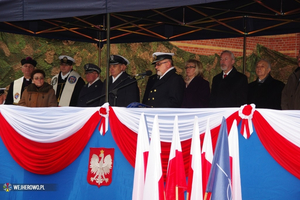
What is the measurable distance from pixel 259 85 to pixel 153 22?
231cm

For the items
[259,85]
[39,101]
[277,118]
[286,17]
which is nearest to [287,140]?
[277,118]

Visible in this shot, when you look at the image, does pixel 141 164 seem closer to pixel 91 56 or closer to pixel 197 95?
pixel 197 95

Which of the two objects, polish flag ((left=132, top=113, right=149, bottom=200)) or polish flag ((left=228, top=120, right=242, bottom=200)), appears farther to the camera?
polish flag ((left=132, top=113, right=149, bottom=200))

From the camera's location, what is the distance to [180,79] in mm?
5742

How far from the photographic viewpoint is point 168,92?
571 cm

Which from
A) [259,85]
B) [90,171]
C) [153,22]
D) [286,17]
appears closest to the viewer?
[90,171]

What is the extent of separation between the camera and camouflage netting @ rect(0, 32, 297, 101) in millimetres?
12673

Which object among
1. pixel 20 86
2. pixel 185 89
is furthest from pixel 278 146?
pixel 20 86

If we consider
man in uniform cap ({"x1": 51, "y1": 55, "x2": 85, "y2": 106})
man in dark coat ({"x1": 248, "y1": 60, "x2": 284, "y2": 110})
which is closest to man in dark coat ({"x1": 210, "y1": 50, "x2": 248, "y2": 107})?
man in dark coat ({"x1": 248, "y1": 60, "x2": 284, "y2": 110})

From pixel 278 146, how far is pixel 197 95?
2.20 m

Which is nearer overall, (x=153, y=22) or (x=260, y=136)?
(x=260, y=136)

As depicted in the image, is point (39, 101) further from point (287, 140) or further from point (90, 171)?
point (287, 140)

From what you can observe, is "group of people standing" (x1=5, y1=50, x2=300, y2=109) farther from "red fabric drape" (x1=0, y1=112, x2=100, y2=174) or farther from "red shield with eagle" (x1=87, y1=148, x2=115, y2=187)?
"red shield with eagle" (x1=87, y1=148, x2=115, y2=187)

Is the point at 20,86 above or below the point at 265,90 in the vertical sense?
above
